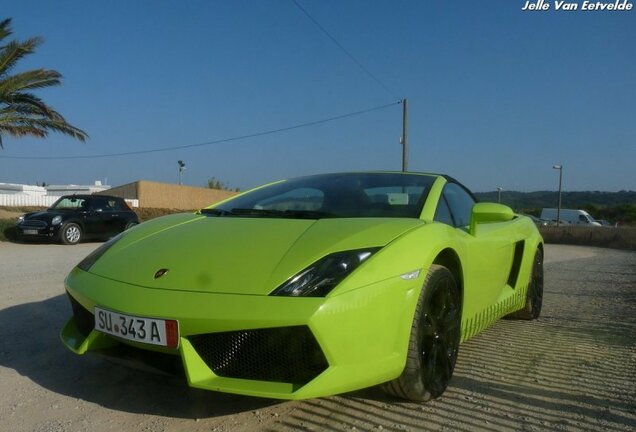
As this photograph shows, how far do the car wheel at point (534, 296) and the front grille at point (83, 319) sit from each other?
3448 mm

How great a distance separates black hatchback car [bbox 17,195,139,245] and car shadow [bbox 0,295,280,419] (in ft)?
30.2

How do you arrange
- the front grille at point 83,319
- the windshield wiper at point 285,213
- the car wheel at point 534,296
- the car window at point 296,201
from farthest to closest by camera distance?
1. the car wheel at point 534,296
2. the car window at point 296,201
3. the windshield wiper at point 285,213
4. the front grille at point 83,319

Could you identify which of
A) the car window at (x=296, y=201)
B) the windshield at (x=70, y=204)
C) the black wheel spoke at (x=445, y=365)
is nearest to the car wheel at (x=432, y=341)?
the black wheel spoke at (x=445, y=365)

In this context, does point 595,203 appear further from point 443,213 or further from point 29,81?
point 443,213

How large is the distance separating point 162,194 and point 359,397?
3142cm

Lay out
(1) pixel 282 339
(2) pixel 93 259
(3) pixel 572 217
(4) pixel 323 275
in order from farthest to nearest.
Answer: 1. (3) pixel 572 217
2. (2) pixel 93 259
3. (4) pixel 323 275
4. (1) pixel 282 339

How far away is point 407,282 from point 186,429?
1.16 m

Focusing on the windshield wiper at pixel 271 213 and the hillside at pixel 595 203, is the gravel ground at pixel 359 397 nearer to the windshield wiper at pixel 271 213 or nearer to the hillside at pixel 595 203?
the windshield wiper at pixel 271 213

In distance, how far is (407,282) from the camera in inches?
97.5

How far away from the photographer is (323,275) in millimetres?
2352

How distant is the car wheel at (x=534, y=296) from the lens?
4.68 meters

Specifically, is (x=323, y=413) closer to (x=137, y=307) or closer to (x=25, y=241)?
(x=137, y=307)

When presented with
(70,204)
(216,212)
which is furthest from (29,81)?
(216,212)

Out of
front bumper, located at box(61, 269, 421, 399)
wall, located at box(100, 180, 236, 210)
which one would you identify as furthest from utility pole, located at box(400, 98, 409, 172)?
front bumper, located at box(61, 269, 421, 399)
